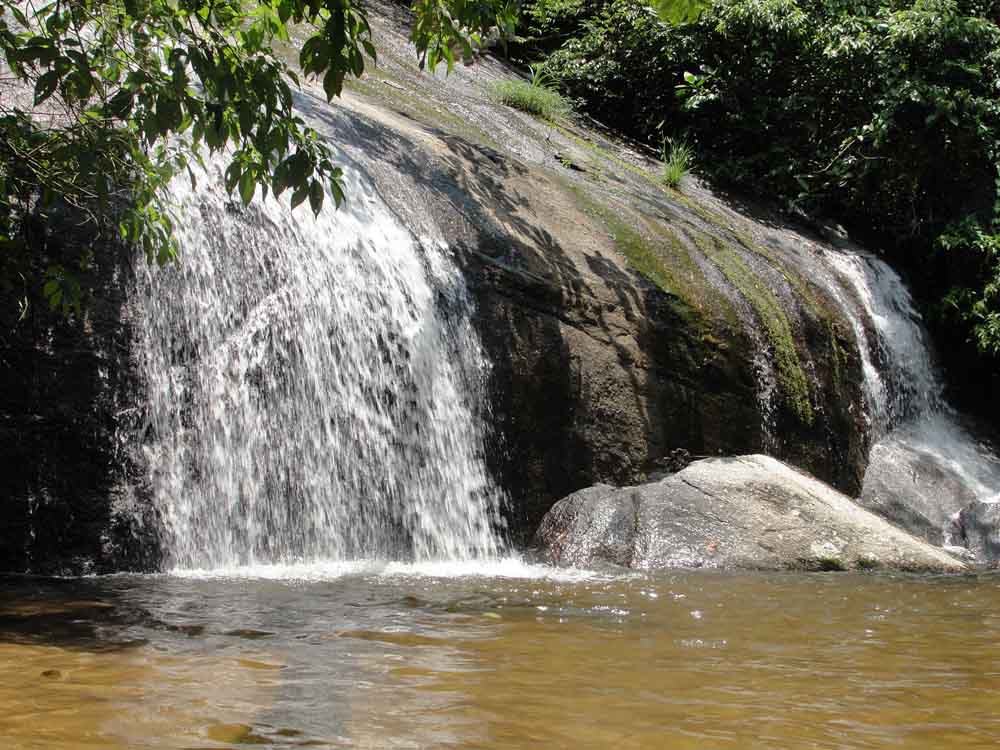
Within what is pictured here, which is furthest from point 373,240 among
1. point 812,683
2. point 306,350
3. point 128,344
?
point 812,683

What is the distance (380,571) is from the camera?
675 centimetres

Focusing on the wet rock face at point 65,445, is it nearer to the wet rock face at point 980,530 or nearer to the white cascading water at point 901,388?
the wet rock face at point 980,530

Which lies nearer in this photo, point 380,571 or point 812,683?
point 812,683

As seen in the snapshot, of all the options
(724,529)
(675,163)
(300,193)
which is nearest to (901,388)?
(675,163)

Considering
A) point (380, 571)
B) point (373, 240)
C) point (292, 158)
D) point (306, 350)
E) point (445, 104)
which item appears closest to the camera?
point (292, 158)

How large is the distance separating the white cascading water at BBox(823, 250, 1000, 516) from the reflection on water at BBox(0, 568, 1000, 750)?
21.0 ft

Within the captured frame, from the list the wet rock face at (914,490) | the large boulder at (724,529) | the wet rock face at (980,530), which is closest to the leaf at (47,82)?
the large boulder at (724,529)

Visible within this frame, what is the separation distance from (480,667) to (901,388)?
416 inches

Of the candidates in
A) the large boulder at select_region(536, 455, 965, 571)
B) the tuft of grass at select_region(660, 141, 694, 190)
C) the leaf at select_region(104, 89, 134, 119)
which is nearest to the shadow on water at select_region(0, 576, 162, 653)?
the leaf at select_region(104, 89, 134, 119)

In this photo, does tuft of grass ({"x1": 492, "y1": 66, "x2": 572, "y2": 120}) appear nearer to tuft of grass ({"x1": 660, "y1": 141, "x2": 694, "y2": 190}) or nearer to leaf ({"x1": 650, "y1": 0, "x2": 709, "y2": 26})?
tuft of grass ({"x1": 660, "y1": 141, "x2": 694, "y2": 190})

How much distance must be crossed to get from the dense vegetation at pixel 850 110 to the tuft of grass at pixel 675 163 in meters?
0.27

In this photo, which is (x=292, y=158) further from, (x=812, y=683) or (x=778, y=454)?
(x=778, y=454)

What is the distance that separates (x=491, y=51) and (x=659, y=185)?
6.06 meters

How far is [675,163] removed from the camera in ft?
45.6
